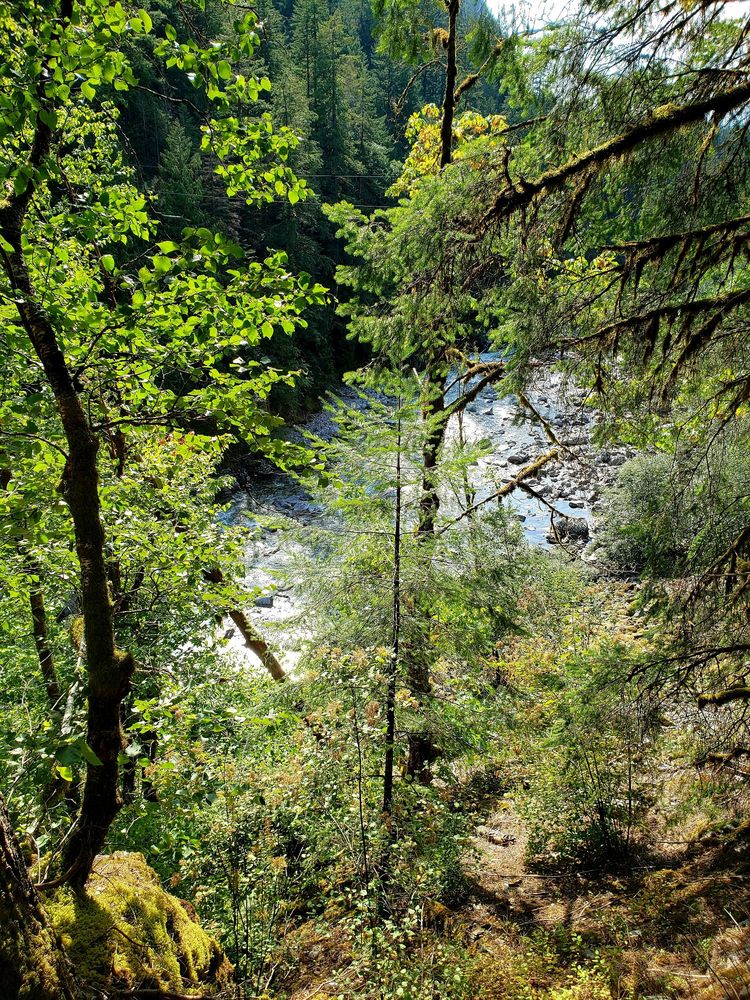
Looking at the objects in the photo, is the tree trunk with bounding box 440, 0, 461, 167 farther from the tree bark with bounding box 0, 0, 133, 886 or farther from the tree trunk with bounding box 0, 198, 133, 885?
the tree trunk with bounding box 0, 198, 133, 885

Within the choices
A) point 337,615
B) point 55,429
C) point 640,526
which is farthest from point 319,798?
point 55,429

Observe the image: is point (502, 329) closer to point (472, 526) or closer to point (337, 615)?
point (472, 526)

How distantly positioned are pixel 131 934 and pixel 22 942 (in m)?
1.01

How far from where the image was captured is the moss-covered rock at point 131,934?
234cm

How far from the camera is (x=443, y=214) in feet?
11.7

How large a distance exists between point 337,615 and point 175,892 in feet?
9.49

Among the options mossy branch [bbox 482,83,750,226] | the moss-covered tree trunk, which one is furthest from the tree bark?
mossy branch [bbox 482,83,750,226]

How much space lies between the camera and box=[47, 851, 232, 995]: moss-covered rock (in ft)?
7.69

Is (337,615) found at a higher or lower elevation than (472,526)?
lower

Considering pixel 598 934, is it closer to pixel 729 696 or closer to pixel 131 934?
pixel 729 696

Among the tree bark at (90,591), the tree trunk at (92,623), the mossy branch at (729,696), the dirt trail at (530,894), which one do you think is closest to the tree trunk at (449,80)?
the tree bark at (90,591)

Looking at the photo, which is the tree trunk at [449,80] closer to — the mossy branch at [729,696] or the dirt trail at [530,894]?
the mossy branch at [729,696]

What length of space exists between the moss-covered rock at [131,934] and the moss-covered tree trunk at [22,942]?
445 mm

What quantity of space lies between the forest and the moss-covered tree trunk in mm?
14
